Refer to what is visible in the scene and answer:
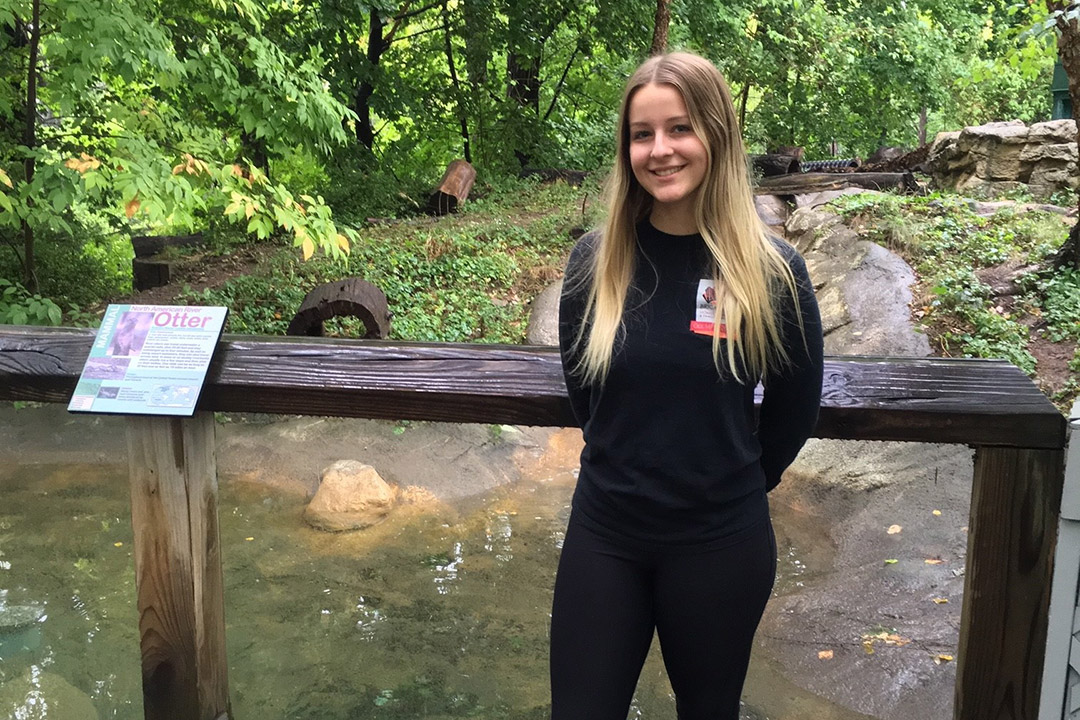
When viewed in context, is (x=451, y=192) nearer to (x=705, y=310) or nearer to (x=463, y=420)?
(x=463, y=420)

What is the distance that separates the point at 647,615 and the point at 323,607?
265 cm

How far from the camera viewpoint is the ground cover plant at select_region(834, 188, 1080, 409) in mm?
6186

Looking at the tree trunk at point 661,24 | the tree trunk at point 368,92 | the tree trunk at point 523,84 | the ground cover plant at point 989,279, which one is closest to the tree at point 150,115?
the ground cover plant at point 989,279

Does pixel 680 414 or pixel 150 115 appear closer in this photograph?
Answer: pixel 680 414

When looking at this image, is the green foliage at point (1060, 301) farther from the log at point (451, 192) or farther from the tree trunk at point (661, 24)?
the log at point (451, 192)

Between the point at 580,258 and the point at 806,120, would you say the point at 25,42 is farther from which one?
the point at 806,120

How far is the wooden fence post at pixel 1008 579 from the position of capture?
73.2 inches

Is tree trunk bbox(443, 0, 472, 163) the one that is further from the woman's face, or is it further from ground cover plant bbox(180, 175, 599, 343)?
the woman's face

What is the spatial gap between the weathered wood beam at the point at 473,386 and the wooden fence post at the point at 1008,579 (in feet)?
0.24

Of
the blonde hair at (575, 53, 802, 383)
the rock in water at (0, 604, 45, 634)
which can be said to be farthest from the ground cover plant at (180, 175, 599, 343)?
the blonde hair at (575, 53, 802, 383)

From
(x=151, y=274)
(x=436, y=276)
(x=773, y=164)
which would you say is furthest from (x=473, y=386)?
(x=773, y=164)

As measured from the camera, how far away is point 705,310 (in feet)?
5.64

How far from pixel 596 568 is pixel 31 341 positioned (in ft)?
5.07

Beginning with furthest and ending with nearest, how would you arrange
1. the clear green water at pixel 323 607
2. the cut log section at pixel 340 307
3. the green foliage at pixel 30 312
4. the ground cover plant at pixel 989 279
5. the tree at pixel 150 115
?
the cut log section at pixel 340 307 < the ground cover plant at pixel 989 279 < the green foliage at pixel 30 312 < the tree at pixel 150 115 < the clear green water at pixel 323 607
